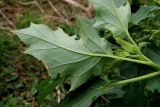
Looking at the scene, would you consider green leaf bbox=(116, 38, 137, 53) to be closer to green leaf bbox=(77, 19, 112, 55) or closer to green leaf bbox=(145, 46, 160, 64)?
green leaf bbox=(77, 19, 112, 55)

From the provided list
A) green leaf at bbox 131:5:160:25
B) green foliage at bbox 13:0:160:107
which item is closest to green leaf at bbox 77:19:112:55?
green foliage at bbox 13:0:160:107

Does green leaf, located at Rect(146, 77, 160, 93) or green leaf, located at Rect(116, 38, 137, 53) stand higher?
green leaf, located at Rect(116, 38, 137, 53)

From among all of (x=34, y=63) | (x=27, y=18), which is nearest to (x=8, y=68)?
(x=34, y=63)

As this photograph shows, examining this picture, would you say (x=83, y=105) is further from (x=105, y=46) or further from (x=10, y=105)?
(x=10, y=105)

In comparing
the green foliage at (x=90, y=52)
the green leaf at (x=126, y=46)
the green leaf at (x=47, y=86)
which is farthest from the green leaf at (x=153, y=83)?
the green leaf at (x=47, y=86)

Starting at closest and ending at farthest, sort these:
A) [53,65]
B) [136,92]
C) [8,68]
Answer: [53,65] < [136,92] < [8,68]

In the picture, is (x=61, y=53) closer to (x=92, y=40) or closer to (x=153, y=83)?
(x=92, y=40)

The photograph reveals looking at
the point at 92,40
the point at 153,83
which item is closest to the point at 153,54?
the point at 153,83
